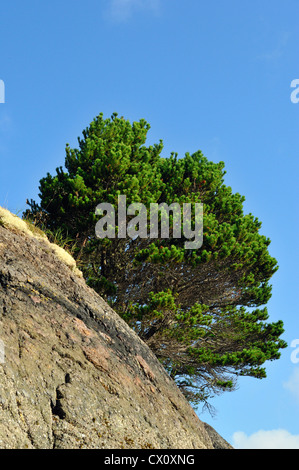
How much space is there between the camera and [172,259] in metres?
15.7

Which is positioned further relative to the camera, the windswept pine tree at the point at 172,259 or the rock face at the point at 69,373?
the windswept pine tree at the point at 172,259

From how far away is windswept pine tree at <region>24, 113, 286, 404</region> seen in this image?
16016 millimetres

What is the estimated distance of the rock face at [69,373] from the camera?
522 centimetres

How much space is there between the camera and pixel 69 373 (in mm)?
6066

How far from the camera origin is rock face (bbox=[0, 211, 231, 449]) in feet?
17.1

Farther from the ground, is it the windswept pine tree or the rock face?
the windswept pine tree

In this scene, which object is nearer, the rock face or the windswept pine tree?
the rock face

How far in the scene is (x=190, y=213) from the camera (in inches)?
657

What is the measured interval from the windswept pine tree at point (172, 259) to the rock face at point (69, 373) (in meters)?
7.06

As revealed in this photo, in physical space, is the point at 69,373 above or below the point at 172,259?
below

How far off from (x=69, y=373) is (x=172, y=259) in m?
9.82

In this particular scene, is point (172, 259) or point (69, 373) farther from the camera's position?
point (172, 259)

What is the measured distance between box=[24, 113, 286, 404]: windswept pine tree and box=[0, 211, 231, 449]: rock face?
706 centimetres
